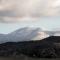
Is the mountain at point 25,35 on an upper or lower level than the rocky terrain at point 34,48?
upper

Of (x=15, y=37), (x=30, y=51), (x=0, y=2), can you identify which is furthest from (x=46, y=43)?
(x=0, y=2)

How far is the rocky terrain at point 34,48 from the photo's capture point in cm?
352

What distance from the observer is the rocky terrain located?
11.6 ft

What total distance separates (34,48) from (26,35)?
0.86 ft

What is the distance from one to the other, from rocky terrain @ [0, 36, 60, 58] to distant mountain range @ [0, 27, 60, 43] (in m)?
0.07

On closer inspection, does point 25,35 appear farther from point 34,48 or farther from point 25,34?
point 34,48

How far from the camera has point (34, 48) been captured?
3.57m

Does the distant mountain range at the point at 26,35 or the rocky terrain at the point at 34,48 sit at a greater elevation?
the distant mountain range at the point at 26,35

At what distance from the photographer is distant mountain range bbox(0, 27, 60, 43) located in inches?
140

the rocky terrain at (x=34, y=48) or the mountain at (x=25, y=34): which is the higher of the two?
the mountain at (x=25, y=34)

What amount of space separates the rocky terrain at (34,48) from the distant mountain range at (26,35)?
2.7 inches

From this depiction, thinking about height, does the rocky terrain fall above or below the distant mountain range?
below

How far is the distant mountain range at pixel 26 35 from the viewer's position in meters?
3.56

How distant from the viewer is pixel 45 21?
11.7ft
